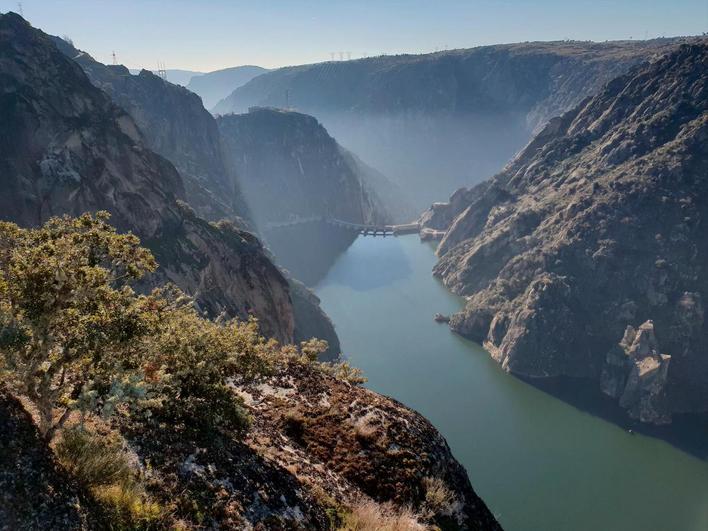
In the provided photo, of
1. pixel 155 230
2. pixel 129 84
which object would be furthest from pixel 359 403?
pixel 129 84

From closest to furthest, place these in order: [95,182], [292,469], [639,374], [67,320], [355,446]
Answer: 1. [67,320]
2. [292,469]
3. [355,446]
4. [95,182]
5. [639,374]

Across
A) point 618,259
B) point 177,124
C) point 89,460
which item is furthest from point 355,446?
point 177,124

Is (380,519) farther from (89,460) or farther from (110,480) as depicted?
(89,460)

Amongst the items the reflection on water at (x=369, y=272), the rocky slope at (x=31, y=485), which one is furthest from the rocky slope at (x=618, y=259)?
the rocky slope at (x=31, y=485)

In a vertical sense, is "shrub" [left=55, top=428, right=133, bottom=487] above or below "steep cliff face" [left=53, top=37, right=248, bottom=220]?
below

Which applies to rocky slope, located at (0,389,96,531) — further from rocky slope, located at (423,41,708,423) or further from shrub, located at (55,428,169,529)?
rocky slope, located at (423,41,708,423)

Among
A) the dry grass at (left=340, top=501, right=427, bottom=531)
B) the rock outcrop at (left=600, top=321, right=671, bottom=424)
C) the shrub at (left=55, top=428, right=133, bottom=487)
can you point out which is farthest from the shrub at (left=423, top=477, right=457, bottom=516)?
the rock outcrop at (left=600, top=321, right=671, bottom=424)
